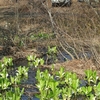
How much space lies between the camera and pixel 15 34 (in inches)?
458

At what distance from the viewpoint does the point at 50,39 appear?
40.7 feet

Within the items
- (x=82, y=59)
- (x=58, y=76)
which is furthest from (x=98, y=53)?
(x=58, y=76)

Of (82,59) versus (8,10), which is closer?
(82,59)

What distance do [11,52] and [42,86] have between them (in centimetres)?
487

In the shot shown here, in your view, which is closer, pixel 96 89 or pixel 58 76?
pixel 96 89

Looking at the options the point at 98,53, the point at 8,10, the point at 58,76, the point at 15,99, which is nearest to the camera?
the point at 15,99

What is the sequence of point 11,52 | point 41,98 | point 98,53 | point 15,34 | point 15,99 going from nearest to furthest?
point 15,99, point 41,98, point 98,53, point 11,52, point 15,34

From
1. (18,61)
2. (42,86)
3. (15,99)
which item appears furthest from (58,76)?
(18,61)

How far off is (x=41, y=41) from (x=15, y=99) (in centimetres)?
721

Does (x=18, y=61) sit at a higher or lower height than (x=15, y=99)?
lower

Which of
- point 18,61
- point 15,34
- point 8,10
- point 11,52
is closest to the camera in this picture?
point 18,61

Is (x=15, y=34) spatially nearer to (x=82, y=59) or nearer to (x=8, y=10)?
(x=82, y=59)

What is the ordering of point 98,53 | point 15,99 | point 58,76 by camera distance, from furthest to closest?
point 98,53 < point 58,76 < point 15,99

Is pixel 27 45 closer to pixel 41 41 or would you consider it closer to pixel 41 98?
pixel 41 41
